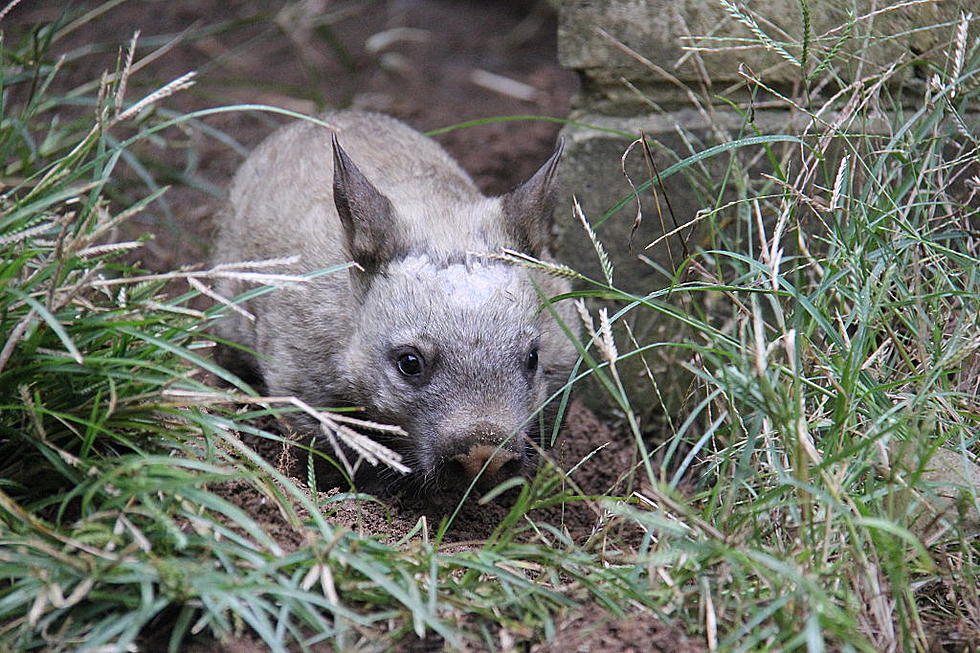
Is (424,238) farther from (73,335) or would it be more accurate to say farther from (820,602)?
(820,602)

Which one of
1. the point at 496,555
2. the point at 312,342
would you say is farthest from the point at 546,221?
the point at 496,555

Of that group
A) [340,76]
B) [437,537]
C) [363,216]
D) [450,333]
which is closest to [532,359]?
[450,333]

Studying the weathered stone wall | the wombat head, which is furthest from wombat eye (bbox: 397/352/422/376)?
the weathered stone wall

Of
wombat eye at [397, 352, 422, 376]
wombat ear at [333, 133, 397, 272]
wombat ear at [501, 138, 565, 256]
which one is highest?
wombat ear at [333, 133, 397, 272]

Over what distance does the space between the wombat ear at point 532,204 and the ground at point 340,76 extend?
0.89 metres

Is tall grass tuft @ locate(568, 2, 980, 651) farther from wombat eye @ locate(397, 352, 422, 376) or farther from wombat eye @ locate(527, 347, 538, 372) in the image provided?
wombat eye @ locate(397, 352, 422, 376)

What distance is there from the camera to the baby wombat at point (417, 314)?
10.8 feet

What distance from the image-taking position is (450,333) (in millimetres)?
3359

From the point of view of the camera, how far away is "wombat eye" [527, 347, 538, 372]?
353cm

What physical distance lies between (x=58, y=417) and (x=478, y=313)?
1.30 meters

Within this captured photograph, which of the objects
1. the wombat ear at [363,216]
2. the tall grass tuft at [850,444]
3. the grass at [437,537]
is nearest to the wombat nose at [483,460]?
the grass at [437,537]

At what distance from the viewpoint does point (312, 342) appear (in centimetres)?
372

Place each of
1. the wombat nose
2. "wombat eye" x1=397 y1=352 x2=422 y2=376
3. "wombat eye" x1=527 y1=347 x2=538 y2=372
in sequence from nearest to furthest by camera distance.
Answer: the wombat nose, "wombat eye" x1=397 y1=352 x2=422 y2=376, "wombat eye" x1=527 y1=347 x2=538 y2=372

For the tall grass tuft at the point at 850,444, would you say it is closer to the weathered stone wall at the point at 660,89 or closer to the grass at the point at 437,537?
the grass at the point at 437,537
